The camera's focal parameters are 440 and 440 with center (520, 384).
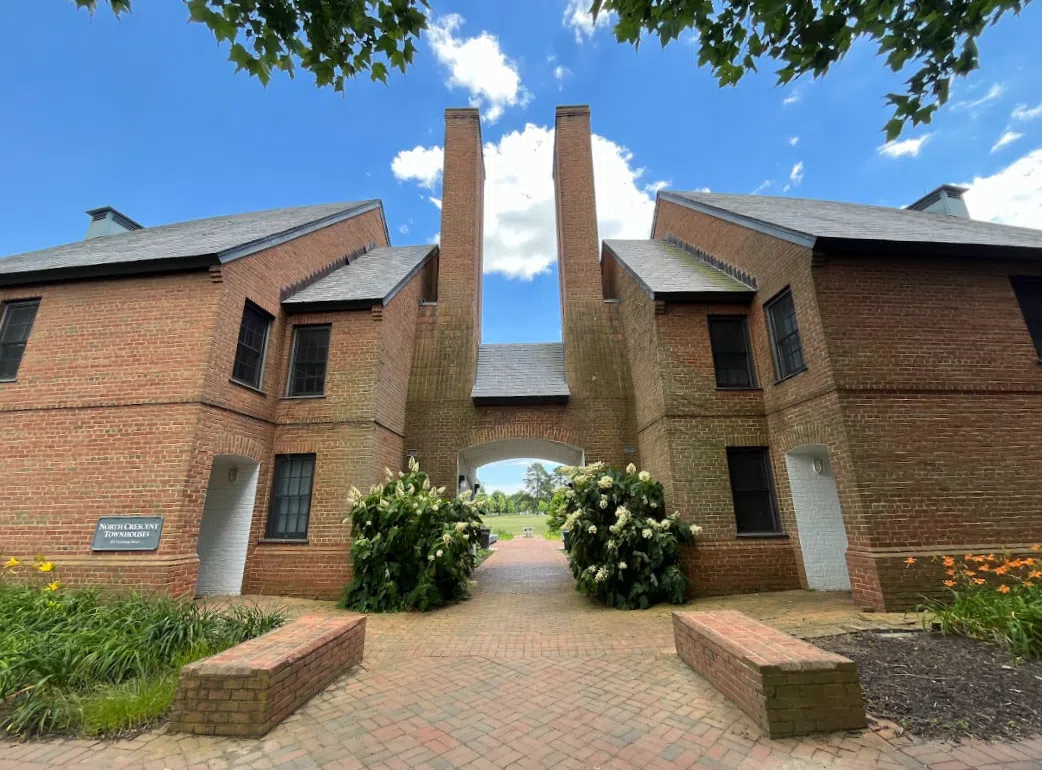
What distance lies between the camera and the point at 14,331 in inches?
326

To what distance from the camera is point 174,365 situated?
7.40 m

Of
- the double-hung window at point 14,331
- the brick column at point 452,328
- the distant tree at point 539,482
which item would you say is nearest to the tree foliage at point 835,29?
the brick column at point 452,328

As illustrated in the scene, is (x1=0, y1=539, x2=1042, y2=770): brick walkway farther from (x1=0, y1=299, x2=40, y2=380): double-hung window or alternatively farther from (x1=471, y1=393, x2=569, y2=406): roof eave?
(x1=0, y1=299, x2=40, y2=380): double-hung window

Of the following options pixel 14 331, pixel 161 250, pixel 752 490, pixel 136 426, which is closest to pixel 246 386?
pixel 136 426

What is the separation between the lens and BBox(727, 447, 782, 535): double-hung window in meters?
8.30

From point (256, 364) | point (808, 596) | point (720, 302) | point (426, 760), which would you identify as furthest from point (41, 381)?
point (808, 596)

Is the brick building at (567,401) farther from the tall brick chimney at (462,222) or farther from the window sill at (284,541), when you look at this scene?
the tall brick chimney at (462,222)

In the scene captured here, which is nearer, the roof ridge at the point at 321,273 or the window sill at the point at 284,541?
the window sill at the point at 284,541

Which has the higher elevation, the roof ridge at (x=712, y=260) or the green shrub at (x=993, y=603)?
the roof ridge at (x=712, y=260)

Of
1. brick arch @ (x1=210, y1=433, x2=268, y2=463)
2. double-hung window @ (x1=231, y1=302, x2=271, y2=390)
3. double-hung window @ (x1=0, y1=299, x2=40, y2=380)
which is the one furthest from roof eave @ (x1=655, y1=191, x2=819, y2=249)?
double-hung window @ (x1=0, y1=299, x2=40, y2=380)

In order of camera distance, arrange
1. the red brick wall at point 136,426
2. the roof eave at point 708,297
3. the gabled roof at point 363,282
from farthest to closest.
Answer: the gabled roof at point 363,282 < the roof eave at point 708,297 < the red brick wall at point 136,426

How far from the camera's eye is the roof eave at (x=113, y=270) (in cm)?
770

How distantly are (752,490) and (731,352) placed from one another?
2821mm

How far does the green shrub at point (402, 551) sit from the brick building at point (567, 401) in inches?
32.7
